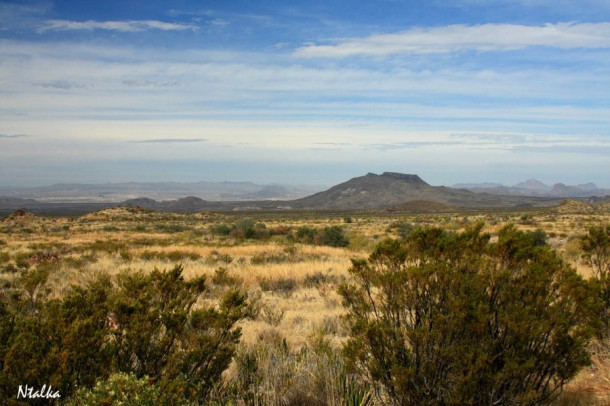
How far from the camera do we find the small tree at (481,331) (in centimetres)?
379

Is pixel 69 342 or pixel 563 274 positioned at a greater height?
pixel 563 274

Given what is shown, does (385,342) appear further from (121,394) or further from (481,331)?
(121,394)

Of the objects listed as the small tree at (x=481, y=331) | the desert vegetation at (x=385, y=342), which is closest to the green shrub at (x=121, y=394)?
the desert vegetation at (x=385, y=342)

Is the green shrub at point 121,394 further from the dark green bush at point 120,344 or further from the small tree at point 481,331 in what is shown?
the small tree at point 481,331

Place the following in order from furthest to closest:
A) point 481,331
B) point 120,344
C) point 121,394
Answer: point 120,344
point 481,331
point 121,394

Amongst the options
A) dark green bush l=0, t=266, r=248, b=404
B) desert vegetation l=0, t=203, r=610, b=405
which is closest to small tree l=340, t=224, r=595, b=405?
desert vegetation l=0, t=203, r=610, b=405

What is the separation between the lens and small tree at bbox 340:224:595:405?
3789mm

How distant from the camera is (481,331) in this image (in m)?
3.85

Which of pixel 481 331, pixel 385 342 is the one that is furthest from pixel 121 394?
pixel 481 331

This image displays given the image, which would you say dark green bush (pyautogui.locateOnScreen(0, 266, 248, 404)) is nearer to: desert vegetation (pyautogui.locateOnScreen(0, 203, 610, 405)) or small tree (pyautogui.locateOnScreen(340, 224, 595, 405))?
desert vegetation (pyautogui.locateOnScreen(0, 203, 610, 405))

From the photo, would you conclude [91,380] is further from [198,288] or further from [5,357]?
[198,288]

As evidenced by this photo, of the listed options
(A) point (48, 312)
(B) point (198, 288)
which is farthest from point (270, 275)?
(A) point (48, 312)

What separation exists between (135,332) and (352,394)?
2053 millimetres

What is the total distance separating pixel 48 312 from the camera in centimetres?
415
